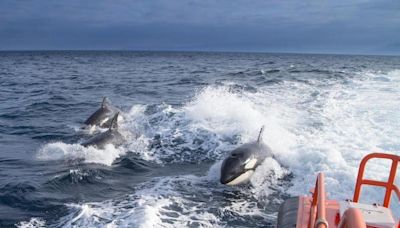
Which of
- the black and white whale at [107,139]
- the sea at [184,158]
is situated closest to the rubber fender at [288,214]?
the sea at [184,158]

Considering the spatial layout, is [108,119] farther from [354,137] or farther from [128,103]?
[354,137]

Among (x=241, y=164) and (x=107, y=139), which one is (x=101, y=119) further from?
(x=241, y=164)

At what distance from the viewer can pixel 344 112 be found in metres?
18.5

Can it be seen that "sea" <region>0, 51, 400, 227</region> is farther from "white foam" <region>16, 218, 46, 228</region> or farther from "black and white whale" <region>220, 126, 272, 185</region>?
"black and white whale" <region>220, 126, 272, 185</region>

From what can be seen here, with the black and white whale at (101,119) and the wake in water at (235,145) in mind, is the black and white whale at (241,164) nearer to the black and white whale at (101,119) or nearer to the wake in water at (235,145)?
the wake in water at (235,145)

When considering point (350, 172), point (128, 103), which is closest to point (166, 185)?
point (350, 172)

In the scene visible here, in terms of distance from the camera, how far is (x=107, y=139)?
526 inches

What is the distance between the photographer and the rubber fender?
626cm

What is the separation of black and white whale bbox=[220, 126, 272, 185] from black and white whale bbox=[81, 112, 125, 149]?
14.3ft

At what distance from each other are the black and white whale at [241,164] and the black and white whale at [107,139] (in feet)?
14.3

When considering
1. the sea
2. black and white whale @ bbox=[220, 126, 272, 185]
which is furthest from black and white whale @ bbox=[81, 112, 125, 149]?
black and white whale @ bbox=[220, 126, 272, 185]

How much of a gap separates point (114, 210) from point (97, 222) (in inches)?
27.1

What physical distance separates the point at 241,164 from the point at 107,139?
4912mm

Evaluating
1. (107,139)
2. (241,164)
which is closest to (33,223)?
(241,164)
